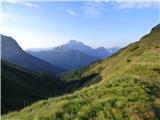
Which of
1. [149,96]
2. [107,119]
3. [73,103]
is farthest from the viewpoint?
[149,96]

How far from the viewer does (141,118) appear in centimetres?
1681

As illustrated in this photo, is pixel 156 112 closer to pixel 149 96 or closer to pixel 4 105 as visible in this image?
pixel 149 96

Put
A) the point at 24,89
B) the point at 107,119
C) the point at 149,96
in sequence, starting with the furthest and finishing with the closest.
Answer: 1. the point at 24,89
2. the point at 149,96
3. the point at 107,119

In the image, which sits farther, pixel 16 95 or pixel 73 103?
pixel 16 95

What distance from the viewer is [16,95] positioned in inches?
5497

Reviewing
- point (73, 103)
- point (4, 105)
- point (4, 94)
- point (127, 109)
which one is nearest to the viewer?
point (127, 109)

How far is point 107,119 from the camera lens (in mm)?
16531

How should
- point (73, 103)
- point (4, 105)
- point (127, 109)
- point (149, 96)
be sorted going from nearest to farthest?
point (127, 109)
point (73, 103)
point (149, 96)
point (4, 105)

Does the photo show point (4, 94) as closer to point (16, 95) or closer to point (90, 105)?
point (16, 95)

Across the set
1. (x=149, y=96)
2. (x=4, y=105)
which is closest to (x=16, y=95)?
(x=4, y=105)

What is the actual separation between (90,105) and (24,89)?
13222cm

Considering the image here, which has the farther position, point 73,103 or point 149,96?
point 149,96

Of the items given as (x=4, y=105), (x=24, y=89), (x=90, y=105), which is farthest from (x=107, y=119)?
(x=24, y=89)

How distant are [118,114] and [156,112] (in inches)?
95.3
